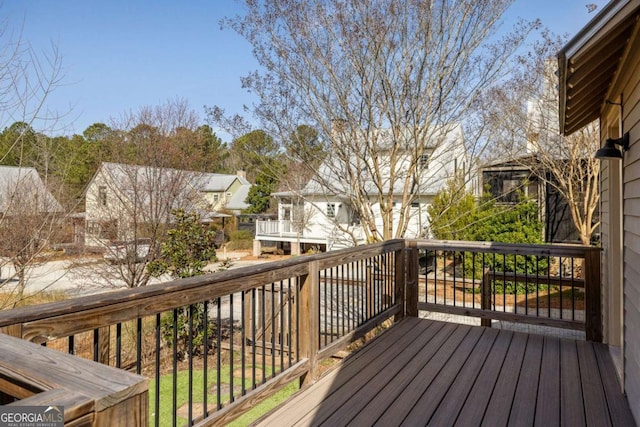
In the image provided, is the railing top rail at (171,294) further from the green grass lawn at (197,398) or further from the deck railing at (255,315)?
the green grass lawn at (197,398)

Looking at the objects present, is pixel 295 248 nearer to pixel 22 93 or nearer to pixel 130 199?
pixel 130 199

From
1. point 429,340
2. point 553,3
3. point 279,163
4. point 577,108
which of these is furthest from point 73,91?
point 553,3

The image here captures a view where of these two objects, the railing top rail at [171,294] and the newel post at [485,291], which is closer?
the railing top rail at [171,294]

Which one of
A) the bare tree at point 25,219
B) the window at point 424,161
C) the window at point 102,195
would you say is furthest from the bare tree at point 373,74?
the window at point 102,195

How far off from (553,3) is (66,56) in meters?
7.92

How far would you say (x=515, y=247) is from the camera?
13.8 ft

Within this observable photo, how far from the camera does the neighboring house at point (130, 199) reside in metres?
7.99

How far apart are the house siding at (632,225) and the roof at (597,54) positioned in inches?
4.1

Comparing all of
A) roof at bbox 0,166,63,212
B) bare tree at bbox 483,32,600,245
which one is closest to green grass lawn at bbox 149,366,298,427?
roof at bbox 0,166,63,212

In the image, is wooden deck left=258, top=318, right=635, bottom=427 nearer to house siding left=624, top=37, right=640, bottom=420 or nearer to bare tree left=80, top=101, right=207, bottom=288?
house siding left=624, top=37, right=640, bottom=420

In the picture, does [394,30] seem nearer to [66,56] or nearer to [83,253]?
[66,56]

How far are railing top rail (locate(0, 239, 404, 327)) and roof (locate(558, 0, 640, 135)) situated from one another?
206 centimetres

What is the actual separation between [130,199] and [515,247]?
707 centimetres

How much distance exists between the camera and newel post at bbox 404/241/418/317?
476cm
